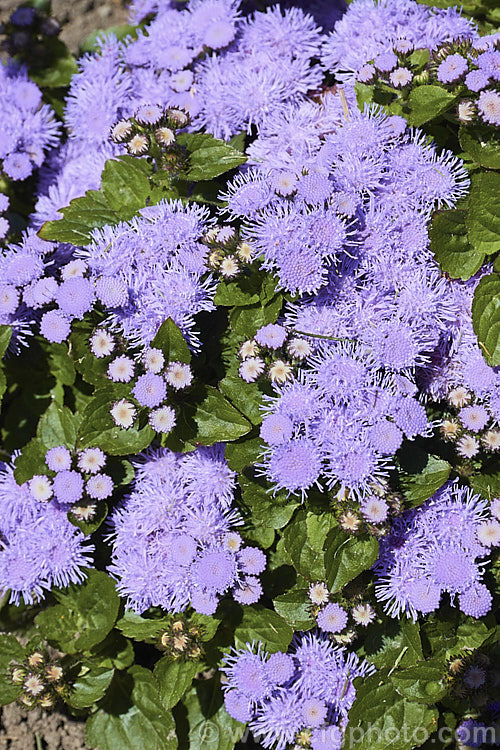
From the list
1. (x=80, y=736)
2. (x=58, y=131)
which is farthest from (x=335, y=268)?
(x=80, y=736)

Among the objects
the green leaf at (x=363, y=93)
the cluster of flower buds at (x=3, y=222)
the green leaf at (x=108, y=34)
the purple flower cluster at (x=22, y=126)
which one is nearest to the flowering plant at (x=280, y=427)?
the green leaf at (x=363, y=93)

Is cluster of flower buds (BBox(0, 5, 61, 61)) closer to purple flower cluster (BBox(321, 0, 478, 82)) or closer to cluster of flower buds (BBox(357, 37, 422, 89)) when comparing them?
purple flower cluster (BBox(321, 0, 478, 82))

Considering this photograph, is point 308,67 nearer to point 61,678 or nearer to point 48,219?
point 48,219

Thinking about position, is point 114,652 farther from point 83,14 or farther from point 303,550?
point 83,14

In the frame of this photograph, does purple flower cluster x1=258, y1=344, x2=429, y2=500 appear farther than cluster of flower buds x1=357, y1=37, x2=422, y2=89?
No

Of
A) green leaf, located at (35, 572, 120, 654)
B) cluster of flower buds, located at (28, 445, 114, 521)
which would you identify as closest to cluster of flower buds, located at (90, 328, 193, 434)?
cluster of flower buds, located at (28, 445, 114, 521)

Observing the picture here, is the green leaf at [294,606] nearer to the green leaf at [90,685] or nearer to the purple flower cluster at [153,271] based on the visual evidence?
the green leaf at [90,685]
